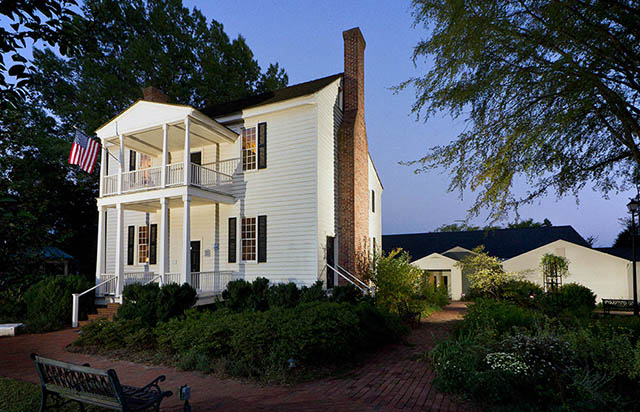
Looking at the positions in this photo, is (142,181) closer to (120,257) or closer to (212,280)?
(120,257)

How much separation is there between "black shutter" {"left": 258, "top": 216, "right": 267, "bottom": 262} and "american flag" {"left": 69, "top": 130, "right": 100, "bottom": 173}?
6.31 m

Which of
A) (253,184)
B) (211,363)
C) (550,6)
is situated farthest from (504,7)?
(253,184)

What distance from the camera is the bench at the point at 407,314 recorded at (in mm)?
13773

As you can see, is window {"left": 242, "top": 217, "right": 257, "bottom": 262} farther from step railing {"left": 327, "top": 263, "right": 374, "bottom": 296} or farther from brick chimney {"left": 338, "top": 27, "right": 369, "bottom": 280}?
brick chimney {"left": 338, "top": 27, "right": 369, "bottom": 280}

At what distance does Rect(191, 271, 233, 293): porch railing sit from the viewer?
47.8ft

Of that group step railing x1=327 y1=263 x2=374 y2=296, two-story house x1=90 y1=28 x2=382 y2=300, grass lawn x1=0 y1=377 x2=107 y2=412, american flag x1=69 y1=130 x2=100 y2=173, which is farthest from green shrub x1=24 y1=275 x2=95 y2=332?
step railing x1=327 y1=263 x2=374 y2=296

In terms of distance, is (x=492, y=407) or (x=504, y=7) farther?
(x=504, y=7)

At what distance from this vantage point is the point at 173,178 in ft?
50.4

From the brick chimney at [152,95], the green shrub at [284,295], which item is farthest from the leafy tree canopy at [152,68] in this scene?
the green shrub at [284,295]

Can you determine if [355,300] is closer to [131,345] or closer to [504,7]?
[131,345]

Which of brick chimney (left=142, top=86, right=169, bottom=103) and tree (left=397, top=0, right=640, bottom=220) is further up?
brick chimney (left=142, top=86, right=169, bottom=103)

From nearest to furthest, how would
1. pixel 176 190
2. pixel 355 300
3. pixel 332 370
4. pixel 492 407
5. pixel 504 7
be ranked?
pixel 492 407, pixel 504 7, pixel 332 370, pixel 355 300, pixel 176 190

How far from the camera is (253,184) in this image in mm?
15195

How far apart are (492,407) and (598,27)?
6321 mm
